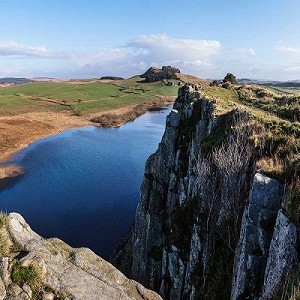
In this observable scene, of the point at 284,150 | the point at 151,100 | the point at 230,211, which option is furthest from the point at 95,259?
the point at 151,100

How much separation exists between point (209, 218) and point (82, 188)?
4483 cm

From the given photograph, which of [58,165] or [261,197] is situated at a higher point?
[261,197]

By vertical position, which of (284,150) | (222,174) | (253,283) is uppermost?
(284,150)

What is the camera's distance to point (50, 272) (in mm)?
13070

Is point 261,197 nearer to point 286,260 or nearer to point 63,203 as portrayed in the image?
point 286,260

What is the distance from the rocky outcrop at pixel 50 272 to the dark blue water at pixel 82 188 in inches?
1078

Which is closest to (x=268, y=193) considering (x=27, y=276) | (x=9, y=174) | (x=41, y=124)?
(x=27, y=276)

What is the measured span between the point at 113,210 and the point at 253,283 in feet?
139

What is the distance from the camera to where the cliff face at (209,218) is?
1570 cm

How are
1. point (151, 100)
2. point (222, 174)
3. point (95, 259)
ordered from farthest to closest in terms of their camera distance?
point (151, 100)
point (222, 174)
point (95, 259)

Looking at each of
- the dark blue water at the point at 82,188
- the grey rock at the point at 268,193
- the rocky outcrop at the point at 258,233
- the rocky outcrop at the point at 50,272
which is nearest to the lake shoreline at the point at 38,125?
the dark blue water at the point at 82,188

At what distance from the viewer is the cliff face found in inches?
618

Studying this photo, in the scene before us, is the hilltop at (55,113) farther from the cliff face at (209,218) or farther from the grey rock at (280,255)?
the grey rock at (280,255)

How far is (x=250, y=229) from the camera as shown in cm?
1597
